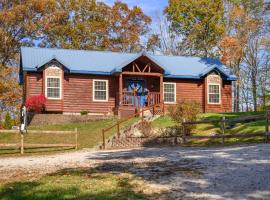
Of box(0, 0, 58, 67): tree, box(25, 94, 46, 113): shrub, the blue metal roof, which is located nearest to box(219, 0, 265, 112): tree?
the blue metal roof

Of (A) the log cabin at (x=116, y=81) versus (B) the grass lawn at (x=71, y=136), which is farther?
(A) the log cabin at (x=116, y=81)

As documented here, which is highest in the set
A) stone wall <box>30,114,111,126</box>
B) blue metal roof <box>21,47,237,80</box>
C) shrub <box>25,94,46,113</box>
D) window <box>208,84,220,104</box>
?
blue metal roof <box>21,47,237,80</box>

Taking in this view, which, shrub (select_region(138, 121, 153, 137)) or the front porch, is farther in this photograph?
the front porch

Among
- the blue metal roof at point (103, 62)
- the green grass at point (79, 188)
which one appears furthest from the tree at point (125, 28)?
the green grass at point (79, 188)

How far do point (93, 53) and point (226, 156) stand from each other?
24067 millimetres

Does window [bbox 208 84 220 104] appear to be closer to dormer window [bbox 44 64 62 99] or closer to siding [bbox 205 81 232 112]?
siding [bbox 205 81 232 112]

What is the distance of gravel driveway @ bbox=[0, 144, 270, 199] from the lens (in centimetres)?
884

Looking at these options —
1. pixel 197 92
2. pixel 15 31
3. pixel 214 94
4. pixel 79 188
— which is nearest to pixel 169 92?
pixel 197 92

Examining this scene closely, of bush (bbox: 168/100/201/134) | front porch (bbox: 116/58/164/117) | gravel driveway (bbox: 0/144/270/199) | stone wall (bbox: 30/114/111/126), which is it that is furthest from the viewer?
front porch (bbox: 116/58/164/117)

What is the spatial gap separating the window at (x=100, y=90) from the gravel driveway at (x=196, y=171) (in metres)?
19.6

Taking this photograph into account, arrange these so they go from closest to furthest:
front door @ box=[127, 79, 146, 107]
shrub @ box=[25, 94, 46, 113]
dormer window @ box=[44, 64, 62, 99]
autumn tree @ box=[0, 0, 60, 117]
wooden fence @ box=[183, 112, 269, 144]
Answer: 1. wooden fence @ box=[183, 112, 269, 144]
2. shrub @ box=[25, 94, 46, 113]
3. dormer window @ box=[44, 64, 62, 99]
4. front door @ box=[127, 79, 146, 107]
5. autumn tree @ box=[0, 0, 60, 117]

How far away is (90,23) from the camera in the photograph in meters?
49.8

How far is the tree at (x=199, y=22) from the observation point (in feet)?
158

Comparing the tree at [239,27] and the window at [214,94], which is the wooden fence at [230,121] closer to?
the window at [214,94]
